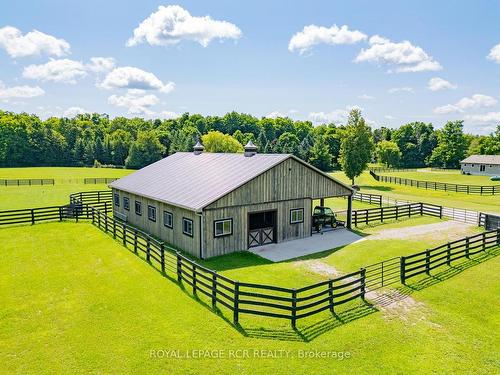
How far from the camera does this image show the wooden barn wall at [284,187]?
19031 millimetres

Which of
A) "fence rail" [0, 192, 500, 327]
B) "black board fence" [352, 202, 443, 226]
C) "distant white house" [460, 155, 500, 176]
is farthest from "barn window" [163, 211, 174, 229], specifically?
"distant white house" [460, 155, 500, 176]

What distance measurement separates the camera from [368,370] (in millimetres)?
9188

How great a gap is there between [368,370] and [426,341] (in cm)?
252

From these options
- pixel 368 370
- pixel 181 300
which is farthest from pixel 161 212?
pixel 368 370

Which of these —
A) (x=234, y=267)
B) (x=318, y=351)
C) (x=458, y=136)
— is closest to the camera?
(x=318, y=351)

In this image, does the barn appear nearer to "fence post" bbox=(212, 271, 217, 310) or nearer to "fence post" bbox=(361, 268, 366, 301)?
"fence post" bbox=(212, 271, 217, 310)

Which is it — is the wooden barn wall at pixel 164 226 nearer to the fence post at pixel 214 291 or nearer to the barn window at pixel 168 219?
the barn window at pixel 168 219

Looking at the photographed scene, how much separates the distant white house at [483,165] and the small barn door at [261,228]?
2573 inches

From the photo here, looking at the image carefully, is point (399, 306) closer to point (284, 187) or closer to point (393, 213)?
point (284, 187)

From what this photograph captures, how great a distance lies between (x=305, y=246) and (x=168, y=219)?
7.80m

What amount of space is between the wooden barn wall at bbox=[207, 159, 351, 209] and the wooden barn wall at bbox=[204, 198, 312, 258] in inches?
12.4

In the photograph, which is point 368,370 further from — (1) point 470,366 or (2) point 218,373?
(2) point 218,373

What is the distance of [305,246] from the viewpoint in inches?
805

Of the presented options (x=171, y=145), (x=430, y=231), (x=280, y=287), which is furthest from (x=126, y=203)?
(x=171, y=145)
